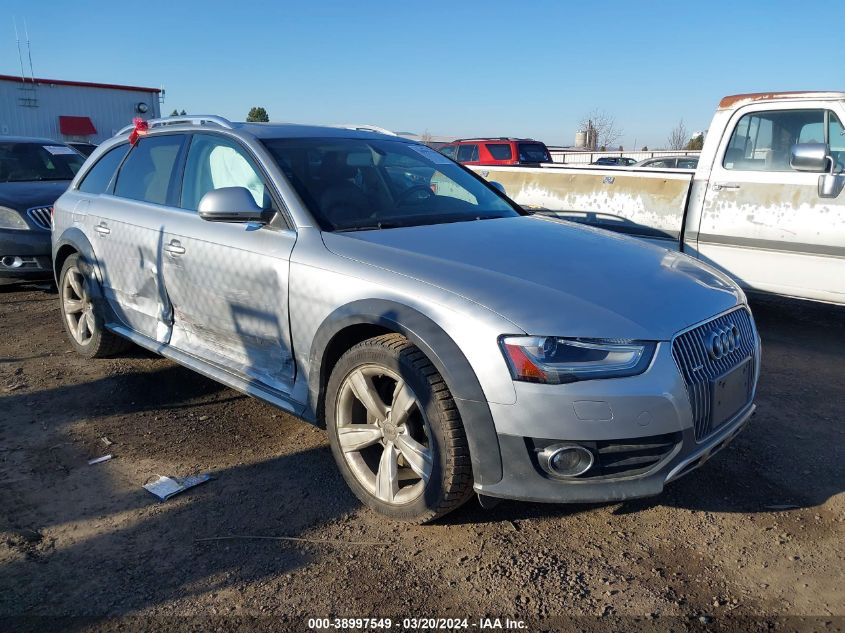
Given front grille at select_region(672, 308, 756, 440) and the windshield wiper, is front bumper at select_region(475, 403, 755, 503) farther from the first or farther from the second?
the windshield wiper

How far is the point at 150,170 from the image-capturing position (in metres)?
4.60

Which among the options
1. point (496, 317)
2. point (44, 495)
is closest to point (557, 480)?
point (496, 317)

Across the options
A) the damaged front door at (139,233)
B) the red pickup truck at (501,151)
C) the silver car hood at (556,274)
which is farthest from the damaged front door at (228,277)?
the red pickup truck at (501,151)

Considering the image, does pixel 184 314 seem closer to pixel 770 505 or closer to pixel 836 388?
pixel 770 505

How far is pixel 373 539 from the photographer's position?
2.94 m

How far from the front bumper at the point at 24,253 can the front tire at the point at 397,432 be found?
5.49 meters

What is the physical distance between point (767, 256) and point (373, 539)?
4.45 m

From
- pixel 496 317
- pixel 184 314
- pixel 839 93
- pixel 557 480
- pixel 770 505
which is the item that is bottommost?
pixel 770 505

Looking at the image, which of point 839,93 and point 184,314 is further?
point 839,93

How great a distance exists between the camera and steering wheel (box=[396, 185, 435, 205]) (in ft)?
12.8

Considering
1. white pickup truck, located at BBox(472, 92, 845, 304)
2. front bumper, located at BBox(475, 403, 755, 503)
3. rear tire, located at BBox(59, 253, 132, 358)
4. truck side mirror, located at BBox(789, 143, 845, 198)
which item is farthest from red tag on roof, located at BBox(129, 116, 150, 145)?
truck side mirror, located at BBox(789, 143, 845, 198)

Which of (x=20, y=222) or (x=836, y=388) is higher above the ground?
(x=20, y=222)

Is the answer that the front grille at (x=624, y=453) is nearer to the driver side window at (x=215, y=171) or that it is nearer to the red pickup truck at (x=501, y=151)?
the driver side window at (x=215, y=171)

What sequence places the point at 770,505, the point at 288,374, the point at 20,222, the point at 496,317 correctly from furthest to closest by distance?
the point at 20,222 < the point at 288,374 < the point at 770,505 < the point at 496,317
